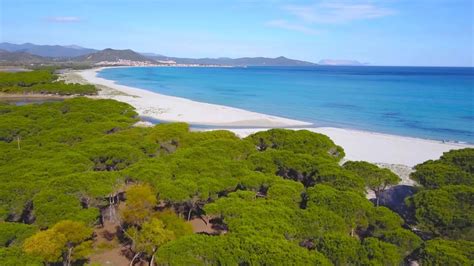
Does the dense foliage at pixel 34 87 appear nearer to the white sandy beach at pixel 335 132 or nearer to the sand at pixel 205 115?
the white sandy beach at pixel 335 132

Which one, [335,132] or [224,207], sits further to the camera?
[335,132]

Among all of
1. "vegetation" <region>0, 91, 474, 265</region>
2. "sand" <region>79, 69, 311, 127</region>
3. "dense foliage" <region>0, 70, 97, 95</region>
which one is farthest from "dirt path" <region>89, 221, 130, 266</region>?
"dense foliage" <region>0, 70, 97, 95</region>

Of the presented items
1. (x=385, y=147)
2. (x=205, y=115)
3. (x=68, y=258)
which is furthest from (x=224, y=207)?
(x=205, y=115)

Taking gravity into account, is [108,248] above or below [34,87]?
below

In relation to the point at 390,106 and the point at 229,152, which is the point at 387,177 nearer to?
the point at 229,152

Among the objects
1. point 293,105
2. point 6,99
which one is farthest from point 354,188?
point 6,99

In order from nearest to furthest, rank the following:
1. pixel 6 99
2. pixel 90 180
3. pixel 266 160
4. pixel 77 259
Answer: pixel 77 259
pixel 90 180
pixel 266 160
pixel 6 99

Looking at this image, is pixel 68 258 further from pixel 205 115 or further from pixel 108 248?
pixel 205 115
